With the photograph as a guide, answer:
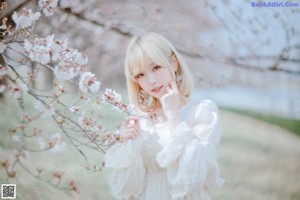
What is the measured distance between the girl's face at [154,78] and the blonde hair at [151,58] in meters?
0.02

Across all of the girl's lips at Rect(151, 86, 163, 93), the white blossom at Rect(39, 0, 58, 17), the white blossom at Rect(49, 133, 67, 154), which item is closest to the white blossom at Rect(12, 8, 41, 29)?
the white blossom at Rect(39, 0, 58, 17)

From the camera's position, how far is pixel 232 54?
8.07ft

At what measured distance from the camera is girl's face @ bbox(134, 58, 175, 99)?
6.78 ft

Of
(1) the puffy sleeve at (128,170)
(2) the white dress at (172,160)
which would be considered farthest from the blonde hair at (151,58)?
(1) the puffy sleeve at (128,170)

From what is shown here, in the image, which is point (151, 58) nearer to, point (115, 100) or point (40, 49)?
point (115, 100)

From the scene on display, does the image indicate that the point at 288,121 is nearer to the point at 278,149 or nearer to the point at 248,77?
the point at 278,149

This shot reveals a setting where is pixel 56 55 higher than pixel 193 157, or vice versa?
A: pixel 56 55

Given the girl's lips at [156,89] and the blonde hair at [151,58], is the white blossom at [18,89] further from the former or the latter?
the girl's lips at [156,89]

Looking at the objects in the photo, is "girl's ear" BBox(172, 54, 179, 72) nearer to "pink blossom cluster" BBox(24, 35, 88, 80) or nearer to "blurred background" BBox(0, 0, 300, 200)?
"blurred background" BBox(0, 0, 300, 200)

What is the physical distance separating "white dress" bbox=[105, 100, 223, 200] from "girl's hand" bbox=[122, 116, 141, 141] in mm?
22

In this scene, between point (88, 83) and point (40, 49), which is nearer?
point (40, 49)

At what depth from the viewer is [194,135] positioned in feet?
6.15

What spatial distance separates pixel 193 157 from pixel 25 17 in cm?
114

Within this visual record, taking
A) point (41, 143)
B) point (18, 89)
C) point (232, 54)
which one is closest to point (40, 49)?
point (18, 89)
